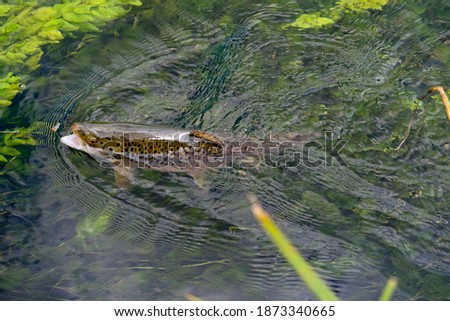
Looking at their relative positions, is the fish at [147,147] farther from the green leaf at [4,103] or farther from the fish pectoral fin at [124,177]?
the green leaf at [4,103]

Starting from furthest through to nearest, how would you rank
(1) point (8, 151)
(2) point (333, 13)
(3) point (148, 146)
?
1. (2) point (333, 13)
2. (1) point (8, 151)
3. (3) point (148, 146)

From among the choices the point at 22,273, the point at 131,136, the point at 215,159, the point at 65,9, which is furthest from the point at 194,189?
the point at 65,9

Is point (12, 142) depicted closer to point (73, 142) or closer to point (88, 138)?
point (73, 142)

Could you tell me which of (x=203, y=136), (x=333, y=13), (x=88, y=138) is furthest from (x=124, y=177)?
(x=333, y=13)

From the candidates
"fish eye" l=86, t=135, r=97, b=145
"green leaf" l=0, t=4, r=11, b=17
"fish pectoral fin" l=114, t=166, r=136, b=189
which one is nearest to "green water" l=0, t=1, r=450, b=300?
"fish pectoral fin" l=114, t=166, r=136, b=189

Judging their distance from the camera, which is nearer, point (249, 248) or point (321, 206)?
point (249, 248)

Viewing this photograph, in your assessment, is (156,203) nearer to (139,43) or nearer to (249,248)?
(249,248)
